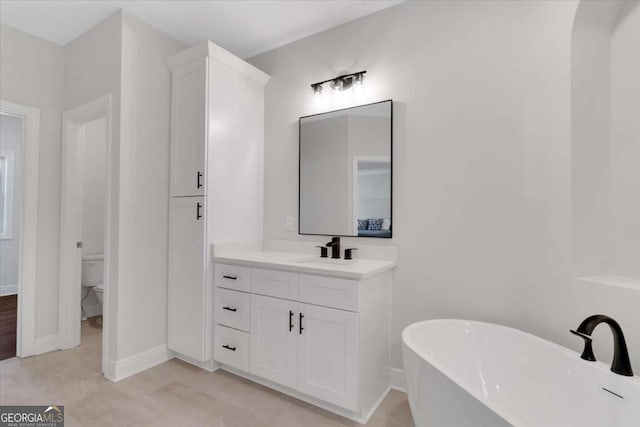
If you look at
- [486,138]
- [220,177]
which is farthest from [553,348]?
[220,177]

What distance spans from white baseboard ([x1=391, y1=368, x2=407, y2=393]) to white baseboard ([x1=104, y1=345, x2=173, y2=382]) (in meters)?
1.74

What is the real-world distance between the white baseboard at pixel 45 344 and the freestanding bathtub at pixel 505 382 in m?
2.96

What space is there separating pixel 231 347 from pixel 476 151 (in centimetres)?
208

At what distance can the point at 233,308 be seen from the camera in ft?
7.54

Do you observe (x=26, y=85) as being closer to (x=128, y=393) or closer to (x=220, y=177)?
(x=220, y=177)

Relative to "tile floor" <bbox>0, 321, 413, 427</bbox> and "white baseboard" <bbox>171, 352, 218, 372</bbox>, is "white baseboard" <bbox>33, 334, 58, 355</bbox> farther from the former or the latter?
"white baseboard" <bbox>171, 352, 218, 372</bbox>

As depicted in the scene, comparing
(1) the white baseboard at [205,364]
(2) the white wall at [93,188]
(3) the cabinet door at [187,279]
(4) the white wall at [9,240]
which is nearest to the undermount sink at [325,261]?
(3) the cabinet door at [187,279]

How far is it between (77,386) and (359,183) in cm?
236

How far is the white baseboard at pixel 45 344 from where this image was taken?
2.67 meters

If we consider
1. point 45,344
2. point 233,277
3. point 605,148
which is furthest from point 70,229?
point 605,148

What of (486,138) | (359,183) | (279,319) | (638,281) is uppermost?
(486,138)

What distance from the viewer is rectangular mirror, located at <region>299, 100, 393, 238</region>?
2.27m

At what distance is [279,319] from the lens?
2072 millimetres

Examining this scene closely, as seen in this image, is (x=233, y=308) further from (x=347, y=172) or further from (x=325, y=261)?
(x=347, y=172)
